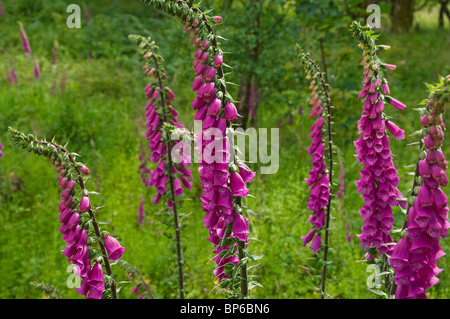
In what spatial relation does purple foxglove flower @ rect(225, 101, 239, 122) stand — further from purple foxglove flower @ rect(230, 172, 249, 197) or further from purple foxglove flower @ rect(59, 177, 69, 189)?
purple foxglove flower @ rect(59, 177, 69, 189)

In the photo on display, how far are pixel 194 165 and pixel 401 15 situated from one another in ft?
45.5

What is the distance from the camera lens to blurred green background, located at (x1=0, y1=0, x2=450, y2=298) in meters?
4.83

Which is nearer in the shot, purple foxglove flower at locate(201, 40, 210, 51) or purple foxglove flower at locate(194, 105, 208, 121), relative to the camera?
purple foxglove flower at locate(201, 40, 210, 51)

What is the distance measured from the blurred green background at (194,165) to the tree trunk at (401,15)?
220 inches

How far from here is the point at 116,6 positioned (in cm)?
1574

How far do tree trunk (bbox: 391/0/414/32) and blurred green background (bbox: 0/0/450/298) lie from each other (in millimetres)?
5593

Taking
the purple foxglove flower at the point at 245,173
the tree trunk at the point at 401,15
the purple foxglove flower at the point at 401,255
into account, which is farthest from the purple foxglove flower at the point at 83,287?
the tree trunk at the point at 401,15

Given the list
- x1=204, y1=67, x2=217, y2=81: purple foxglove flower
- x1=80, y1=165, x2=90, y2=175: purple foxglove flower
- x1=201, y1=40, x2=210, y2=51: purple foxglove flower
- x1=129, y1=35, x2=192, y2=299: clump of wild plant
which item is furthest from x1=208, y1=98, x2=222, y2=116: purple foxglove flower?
x1=129, y1=35, x2=192, y2=299: clump of wild plant

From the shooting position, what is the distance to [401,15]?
16.8 metres

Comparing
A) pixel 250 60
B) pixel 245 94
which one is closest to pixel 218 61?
pixel 250 60

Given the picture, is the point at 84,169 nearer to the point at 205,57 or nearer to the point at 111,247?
the point at 111,247

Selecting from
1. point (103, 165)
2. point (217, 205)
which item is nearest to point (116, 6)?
point (103, 165)

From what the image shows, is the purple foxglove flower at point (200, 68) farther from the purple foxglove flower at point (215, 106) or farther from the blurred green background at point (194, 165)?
the blurred green background at point (194, 165)

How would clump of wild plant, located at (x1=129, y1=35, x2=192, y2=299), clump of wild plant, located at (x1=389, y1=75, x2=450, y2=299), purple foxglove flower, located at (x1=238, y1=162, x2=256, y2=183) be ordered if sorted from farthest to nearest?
clump of wild plant, located at (x1=129, y1=35, x2=192, y2=299) → purple foxglove flower, located at (x1=238, y1=162, x2=256, y2=183) → clump of wild plant, located at (x1=389, y1=75, x2=450, y2=299)
